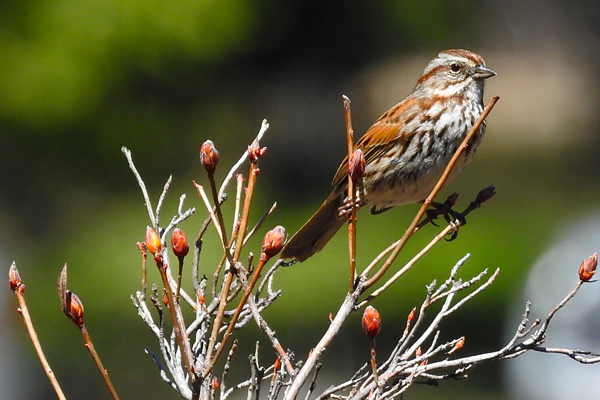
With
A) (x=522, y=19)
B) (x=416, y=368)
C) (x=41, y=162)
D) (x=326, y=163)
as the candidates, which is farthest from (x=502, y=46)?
(x=416, y=368)

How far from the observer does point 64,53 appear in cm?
721

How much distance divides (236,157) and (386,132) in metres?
7.02

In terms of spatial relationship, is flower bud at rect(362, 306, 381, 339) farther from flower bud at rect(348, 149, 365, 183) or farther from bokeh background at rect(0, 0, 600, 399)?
bokeh background at rect(0, 0, 600, 399)

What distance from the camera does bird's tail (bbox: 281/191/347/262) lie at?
2250 mm

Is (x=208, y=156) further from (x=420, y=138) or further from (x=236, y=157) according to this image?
(x=236, y=157)

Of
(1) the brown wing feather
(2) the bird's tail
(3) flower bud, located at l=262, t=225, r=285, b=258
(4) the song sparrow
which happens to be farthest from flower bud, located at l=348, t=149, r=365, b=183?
(1) the brown wing feather

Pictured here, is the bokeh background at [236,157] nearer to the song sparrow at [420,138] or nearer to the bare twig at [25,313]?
the song sparrow at [420,138]

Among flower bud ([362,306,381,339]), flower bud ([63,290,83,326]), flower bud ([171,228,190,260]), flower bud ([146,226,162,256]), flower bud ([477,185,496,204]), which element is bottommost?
flower bud ([362,306,381,339])

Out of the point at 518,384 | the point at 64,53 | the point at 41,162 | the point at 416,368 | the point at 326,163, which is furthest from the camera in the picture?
the point at 326,163

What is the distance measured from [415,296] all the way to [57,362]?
3.02 m

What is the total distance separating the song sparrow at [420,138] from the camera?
8.21ft

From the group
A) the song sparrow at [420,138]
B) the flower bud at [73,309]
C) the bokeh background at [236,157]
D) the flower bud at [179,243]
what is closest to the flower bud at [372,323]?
the flower bud at [179,243]

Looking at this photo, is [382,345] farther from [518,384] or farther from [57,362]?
[57,362]

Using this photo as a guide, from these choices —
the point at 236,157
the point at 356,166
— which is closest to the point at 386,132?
the point at 356,166
